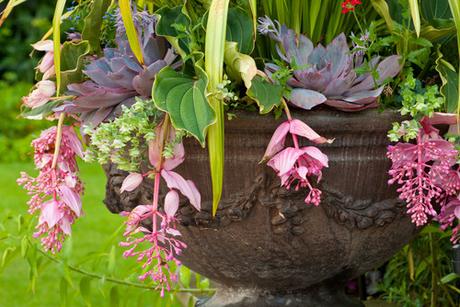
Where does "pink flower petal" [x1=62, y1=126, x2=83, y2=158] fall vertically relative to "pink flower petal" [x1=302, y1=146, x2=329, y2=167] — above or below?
above

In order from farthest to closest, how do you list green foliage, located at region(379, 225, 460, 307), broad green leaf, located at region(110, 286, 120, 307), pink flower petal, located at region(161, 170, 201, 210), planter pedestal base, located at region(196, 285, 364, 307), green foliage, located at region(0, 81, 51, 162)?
green foliage, located at region(0, 81, 51, 162) < green foliage, located at region(379, 225, 460, 307) < broad green leaf, located at region(110, 286, 120, 307) < planter pedestal base, located at region(196, 285, 364, 307) < pink flower petal, located at region(161, 170, 201, 210)

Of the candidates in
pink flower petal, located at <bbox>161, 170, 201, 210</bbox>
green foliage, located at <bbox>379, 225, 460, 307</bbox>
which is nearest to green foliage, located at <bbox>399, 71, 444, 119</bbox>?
pink flower petal, located at <bbox>161, 170, 201, 210</bbox>

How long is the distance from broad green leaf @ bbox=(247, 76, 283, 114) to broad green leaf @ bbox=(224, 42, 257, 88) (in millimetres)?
22

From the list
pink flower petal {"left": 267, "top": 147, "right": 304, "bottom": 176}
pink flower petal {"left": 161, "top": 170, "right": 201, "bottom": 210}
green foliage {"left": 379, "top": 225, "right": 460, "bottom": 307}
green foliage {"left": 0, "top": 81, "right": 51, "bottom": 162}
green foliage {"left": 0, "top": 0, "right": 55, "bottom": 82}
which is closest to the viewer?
pink flower petal {"left": 267, "top": 147, "right": 304, "bottom": 176}

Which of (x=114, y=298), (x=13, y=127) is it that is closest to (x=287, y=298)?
(x=114, y=298)

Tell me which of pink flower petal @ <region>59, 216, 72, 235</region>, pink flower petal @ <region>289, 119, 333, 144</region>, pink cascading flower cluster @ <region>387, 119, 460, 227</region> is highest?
pink flower petal @ <region>289, 119, 333, 144</region>

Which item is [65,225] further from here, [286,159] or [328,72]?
[328,72]

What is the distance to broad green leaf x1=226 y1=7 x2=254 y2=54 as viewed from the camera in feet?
4.78

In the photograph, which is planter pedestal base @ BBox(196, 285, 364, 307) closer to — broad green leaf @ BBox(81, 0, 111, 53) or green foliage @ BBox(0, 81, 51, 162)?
broad green leaf @ BBox(81, 0, 111, 53)

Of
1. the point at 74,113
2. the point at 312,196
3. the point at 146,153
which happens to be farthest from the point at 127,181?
the point at 312,196

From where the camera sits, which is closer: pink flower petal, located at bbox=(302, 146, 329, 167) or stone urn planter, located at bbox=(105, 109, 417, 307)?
pink flower petal, located at bbox=(302, 146, 329, 167)

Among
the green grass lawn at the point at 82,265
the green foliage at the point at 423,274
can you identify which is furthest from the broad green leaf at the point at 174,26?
the green foliage at the point at 423,274

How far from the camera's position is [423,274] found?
233 cm

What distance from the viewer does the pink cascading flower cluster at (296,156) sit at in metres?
1.29
